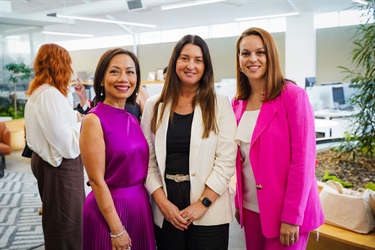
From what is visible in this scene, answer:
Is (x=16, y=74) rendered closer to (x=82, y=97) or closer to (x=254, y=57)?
(x=82, y=97)

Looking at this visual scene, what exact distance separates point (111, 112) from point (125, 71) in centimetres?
20

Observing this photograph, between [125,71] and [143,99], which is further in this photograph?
[143,99]

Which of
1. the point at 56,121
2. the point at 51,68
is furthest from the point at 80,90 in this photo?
the point at 56,121

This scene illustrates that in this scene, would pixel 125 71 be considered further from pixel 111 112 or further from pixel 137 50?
pixel 137 50

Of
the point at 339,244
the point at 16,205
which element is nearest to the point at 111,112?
the point at 339,244

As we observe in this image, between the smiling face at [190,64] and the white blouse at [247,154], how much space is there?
0.32m

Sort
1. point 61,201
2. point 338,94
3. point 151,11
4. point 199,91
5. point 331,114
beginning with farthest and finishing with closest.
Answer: point 151,11
point 338,94
point 331,114
point 61,201
point 199,91

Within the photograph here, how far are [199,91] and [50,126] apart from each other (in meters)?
1.12

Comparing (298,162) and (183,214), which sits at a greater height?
(298,162)

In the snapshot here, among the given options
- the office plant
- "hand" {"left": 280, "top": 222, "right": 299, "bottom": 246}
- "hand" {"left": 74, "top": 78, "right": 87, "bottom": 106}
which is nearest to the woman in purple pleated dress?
"hand" {"left": 280, "top": 222, "right": 299, "bottom": 246}

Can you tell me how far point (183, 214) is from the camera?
169 centimetres

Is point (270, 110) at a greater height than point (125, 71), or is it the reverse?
point (125, 71)

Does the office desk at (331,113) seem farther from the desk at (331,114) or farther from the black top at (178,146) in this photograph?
the black top at (178,146)

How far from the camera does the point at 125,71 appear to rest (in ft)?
5.63
